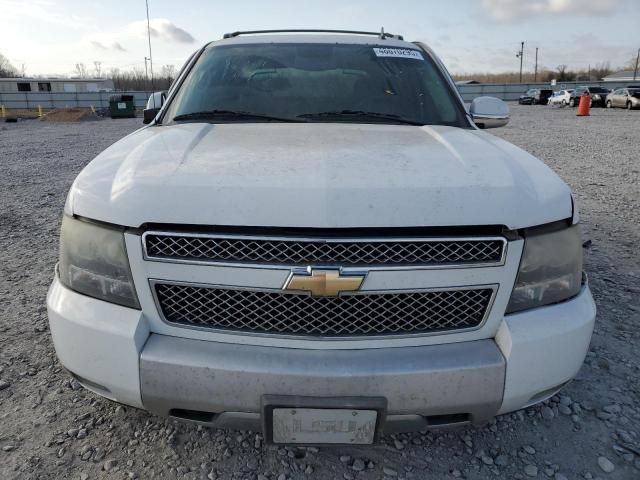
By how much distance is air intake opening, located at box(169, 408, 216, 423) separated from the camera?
165 centimetres

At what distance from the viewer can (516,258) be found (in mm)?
1634

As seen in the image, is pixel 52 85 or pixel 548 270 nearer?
pixel 548 270

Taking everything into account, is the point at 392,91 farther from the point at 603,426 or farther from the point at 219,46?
the point at 603,426

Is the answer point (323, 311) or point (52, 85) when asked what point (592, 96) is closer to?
point (323, 311)

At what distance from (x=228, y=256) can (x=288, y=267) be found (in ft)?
0.68

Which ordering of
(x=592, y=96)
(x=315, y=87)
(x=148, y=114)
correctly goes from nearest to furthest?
(x=315, y=87) < (x=148, y=114) < (x=592, y=96)

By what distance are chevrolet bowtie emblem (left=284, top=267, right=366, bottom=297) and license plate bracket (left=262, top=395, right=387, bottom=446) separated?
350 mm

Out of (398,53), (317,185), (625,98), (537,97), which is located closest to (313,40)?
(398,53)

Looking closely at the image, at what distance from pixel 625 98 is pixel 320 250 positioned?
3685 cm

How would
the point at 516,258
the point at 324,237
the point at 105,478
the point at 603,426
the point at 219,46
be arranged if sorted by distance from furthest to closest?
the point at 219,46 → the point at 603,426 → the point at 105,478 → the point at 516,258 → the point at 324,237

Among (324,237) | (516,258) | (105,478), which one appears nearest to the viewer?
(324,237)

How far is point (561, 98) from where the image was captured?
38.7 m

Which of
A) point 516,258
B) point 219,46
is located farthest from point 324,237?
point 219,46

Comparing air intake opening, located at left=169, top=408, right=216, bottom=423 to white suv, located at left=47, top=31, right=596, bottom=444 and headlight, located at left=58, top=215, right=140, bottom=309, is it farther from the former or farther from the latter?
headlight, located at left=58, top=215, right=140, bottom=309
